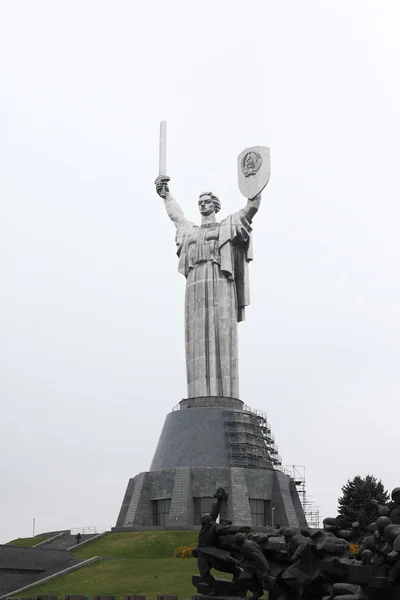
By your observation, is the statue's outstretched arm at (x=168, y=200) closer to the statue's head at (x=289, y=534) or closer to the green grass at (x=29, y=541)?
the green grass at (x=29, y=541)

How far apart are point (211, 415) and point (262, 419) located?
341cm

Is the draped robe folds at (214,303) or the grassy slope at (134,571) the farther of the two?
the draped robe folds at (214,303)

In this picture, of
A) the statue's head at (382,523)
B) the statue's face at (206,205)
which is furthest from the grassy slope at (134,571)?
the statue's face at (206,205)

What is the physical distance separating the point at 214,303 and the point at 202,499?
371 inches

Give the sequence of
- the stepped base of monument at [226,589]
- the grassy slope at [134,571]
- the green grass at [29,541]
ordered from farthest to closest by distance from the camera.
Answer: the green grass at [29,541] < the grassy slope at [134,571] < the stepped base of monument at [226,589]

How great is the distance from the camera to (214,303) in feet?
131

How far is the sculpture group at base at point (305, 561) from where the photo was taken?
11633 mm

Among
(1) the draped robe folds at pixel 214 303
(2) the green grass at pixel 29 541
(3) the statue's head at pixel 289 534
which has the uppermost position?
(1) the draped robe folds at pixel 214 303

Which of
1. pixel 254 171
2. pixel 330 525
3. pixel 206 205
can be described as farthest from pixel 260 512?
pixel 330 525

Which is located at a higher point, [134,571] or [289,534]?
[134,571]

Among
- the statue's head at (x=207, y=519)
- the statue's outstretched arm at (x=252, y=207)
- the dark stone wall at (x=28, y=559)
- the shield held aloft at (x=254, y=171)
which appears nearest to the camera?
the statue's head at (x=207, y=519)

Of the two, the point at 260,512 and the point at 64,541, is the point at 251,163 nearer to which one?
the point at 260,512

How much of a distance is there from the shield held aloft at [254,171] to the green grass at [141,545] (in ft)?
54.0

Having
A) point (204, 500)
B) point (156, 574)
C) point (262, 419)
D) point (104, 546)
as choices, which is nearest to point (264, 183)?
point (262, 419)
